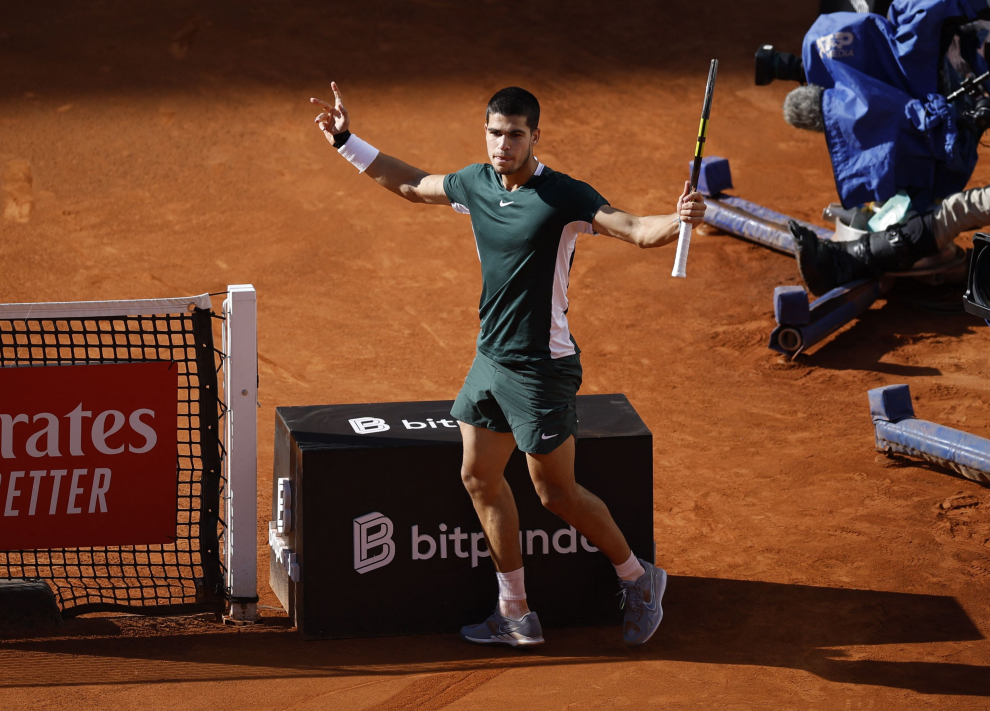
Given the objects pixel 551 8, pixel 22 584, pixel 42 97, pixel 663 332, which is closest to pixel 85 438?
pixel 22 584

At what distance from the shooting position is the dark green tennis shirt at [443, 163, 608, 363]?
390 cm

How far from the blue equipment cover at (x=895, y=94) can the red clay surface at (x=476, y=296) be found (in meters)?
1.01

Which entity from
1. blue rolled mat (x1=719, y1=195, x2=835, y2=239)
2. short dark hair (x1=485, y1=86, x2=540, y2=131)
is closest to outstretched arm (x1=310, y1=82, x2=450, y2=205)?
short dark hair (x1=485, y1=86, x2=540, y2=131)

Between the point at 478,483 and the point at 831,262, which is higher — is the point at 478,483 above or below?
below

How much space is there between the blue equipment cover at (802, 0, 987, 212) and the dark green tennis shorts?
15.3ft

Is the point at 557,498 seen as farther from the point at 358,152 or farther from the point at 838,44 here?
the point at 838,44

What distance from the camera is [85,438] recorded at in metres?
4.23

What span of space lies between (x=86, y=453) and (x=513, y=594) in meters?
1.66

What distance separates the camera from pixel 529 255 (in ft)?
12.9

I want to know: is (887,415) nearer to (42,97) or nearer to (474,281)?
(474,281)

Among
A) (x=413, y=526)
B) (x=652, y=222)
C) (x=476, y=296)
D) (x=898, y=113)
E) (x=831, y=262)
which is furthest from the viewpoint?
(x=476, y=296)

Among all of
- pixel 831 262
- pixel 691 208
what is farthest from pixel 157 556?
pixel 831 262

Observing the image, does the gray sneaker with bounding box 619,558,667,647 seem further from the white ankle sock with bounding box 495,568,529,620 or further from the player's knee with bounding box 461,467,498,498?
the player's knee with bounding box 461,467,498,498

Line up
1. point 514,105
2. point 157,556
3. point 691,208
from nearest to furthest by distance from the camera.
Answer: point 691,208 < point 514,105 < point 157,556
